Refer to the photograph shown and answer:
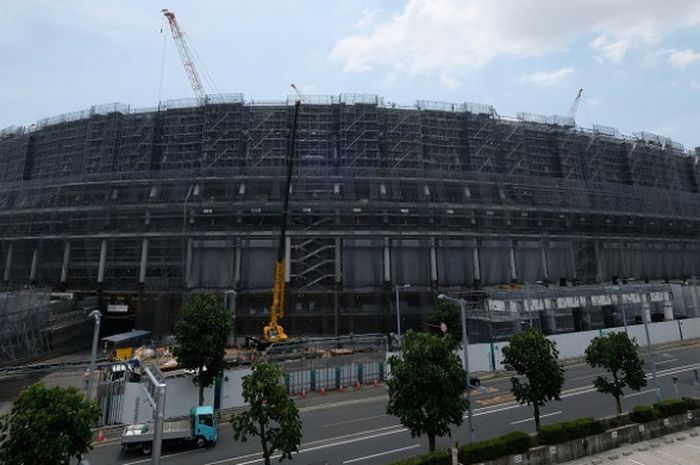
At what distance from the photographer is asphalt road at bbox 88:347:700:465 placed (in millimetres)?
22312

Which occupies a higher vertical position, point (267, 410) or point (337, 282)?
point (337, 282)

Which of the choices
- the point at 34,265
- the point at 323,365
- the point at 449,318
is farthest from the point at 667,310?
the point at 34,265

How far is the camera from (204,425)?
2436 cm

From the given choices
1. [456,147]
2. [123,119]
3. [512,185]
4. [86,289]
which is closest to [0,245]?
[86,289]

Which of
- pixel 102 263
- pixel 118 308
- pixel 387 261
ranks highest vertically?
pixel 102 263

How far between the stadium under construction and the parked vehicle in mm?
29595

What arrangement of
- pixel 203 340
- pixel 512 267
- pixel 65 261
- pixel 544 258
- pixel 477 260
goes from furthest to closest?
pixel 544 258 → pixel 512 267 → pixel 477 260 → pixel 65 261 → pixel 203 340

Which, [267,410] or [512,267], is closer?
[267,410]

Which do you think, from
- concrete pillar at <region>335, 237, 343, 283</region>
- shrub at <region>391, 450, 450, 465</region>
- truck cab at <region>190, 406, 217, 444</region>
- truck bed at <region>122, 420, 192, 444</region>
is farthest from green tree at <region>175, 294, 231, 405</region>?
concrete pillar at <region>335, 237, 343, 283</region>

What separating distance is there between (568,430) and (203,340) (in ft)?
73.3

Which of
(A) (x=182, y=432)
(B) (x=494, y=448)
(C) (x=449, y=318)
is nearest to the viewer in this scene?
(B) (x=494, y=448)

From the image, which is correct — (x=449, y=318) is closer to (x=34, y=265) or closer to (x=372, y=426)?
(x=372, y=426)

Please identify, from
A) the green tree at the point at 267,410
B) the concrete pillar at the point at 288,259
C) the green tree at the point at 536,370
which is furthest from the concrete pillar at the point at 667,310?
the green tree at the point at 267,410

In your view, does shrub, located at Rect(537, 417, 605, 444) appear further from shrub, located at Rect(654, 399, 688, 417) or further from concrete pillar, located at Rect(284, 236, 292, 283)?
concrete pillar, located at Rect(284, 236, 292, 283)
